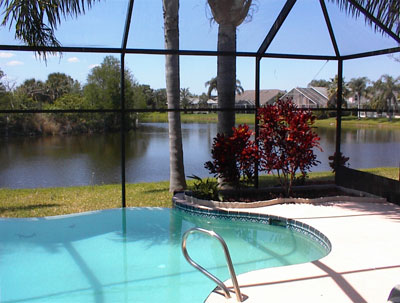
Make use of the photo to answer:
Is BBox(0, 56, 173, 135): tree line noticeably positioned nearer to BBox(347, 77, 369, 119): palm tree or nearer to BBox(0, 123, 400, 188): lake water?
BBox(0, 123, 400, 188): lake water

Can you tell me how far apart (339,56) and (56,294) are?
5840 mm

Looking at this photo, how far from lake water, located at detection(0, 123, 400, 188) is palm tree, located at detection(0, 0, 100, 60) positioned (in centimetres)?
656

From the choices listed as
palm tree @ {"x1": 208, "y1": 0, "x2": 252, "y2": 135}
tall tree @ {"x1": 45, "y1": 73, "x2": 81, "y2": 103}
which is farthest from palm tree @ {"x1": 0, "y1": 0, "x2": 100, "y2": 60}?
tall tree @ {"x1": 45, "y1": 73, "x2": 81, "y2": 103}

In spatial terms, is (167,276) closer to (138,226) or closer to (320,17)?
(138,226)

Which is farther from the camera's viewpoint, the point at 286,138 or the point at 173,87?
the point at 173,87

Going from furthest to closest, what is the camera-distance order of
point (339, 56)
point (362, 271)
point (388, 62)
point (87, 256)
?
1. point (388, 62)
2. point (339, 56)
3. point (87, 256)
4. point (362, 271)

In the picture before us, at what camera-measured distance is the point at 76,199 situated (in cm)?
752

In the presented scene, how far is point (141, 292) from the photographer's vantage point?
3.61 metres

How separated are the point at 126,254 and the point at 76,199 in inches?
131

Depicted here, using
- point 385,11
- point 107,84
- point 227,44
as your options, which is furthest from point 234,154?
point 107,84

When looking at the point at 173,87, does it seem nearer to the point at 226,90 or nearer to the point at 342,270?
the point at 226,90

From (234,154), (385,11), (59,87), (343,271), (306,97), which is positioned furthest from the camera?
(59,87)

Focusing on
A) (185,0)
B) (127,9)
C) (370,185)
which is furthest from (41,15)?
(370,185)

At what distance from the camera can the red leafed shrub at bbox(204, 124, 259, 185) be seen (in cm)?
625
